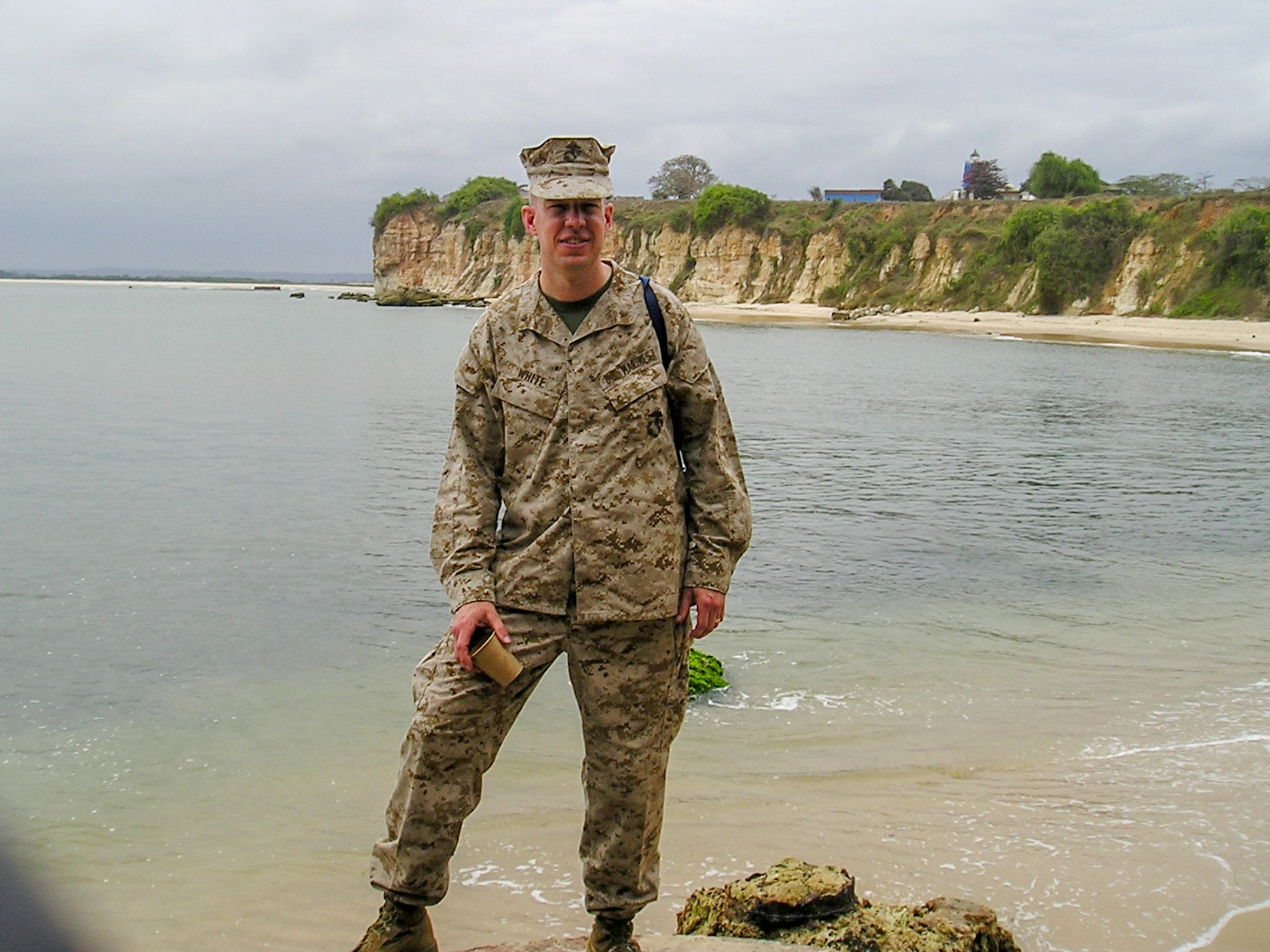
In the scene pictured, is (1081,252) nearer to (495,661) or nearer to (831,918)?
(831,918)

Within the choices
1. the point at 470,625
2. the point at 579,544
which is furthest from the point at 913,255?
the point at 470,625

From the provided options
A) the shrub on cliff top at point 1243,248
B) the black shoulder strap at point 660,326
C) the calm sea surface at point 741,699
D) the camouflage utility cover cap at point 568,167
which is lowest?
the calm sea surface at point 741,699

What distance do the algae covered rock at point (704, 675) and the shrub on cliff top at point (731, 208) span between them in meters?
80.6

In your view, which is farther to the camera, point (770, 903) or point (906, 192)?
point (906, 192)

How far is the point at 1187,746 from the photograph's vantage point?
6.31 m

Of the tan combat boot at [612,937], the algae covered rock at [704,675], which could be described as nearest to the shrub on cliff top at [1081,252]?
the algae covered rock at [704,675]

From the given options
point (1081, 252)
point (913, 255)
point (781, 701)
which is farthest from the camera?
point (913, 255)

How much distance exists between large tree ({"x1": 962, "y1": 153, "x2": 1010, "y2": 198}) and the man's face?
100093mm

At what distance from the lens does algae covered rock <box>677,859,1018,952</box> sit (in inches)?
147

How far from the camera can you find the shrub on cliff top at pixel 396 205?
376 ft

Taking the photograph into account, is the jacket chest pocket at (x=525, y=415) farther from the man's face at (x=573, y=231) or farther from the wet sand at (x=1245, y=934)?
the wet sand at (x=1245, y=934)

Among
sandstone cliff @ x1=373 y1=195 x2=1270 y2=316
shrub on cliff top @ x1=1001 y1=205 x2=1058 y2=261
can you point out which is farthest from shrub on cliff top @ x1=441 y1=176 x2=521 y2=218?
shrub on cliff top @ x1=1001 y1=205 x2=1058 y2=261

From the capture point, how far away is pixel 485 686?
328cm

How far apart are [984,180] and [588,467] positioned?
341ft
